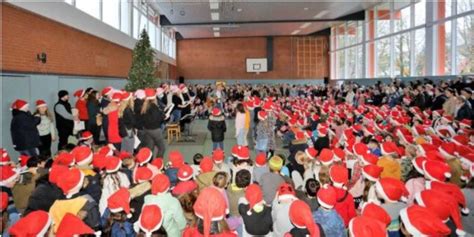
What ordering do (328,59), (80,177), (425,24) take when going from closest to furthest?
(80,177) → (425,24) → (328,59)

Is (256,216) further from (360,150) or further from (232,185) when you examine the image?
(360,150)

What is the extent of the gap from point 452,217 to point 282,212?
1.51 meters

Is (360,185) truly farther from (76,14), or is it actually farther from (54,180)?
(76,14)

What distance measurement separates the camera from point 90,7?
1410 centimetres

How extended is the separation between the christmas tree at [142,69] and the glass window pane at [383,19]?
52.2 feet

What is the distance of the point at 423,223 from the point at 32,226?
2.97 m

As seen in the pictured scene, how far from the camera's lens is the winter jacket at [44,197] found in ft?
14.4

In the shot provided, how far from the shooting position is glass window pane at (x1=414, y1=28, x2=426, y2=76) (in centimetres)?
2044

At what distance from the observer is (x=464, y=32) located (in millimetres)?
16812

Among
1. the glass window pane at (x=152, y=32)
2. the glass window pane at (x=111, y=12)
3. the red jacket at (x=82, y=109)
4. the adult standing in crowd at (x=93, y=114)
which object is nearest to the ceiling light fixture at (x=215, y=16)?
the glass window pane at (x=152, y=32)

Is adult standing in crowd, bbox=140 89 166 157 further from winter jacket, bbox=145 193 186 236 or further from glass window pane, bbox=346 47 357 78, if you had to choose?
glass window pane, bbox=346 47 357 78

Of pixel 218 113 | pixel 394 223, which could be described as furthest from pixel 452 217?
pixel 218 113

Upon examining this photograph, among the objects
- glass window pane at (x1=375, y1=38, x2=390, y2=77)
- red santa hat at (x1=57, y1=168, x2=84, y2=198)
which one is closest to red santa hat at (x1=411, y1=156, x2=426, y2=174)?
red santa hat at (x1=57, y1=168, x2=84, y2=198)

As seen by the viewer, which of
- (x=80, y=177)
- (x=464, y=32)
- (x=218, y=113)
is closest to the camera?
(x=80, y=177)
